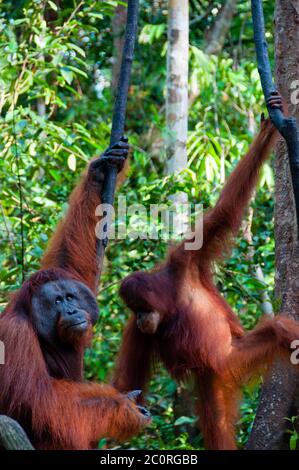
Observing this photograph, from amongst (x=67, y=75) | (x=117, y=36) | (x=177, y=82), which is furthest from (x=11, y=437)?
(x=117, y=36)

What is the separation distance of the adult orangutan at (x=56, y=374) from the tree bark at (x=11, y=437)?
450mm

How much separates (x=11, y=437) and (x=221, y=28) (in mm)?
5922

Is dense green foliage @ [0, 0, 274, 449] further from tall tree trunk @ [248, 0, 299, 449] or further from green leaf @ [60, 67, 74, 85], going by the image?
tall tree trunk @ [248, 0, 299, 449]

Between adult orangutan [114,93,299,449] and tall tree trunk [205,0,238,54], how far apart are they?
399cm

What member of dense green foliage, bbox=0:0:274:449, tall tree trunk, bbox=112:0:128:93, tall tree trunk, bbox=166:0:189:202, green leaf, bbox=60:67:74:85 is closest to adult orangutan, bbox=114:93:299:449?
dense green foliage, bbox=0:0:274:449

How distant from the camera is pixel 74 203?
3.64 m

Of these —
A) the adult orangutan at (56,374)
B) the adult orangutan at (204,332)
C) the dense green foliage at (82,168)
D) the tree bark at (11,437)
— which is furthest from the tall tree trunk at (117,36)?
the tree bark at (11,437)

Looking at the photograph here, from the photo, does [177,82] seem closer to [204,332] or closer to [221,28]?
[221,28]

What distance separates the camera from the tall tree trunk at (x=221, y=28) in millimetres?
7559

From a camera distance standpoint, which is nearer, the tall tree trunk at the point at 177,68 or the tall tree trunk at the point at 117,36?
the tall tree trunk at the point at 177,68

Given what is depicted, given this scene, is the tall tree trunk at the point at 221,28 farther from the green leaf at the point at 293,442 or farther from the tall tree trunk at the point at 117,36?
the green leaf at the point at 293,442

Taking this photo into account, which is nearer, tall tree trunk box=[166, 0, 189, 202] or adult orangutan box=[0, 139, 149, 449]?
adult orangutan box=[0, 139, 149, 449]

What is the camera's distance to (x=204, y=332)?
388 cm

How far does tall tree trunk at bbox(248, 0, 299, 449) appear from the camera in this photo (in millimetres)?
3596
